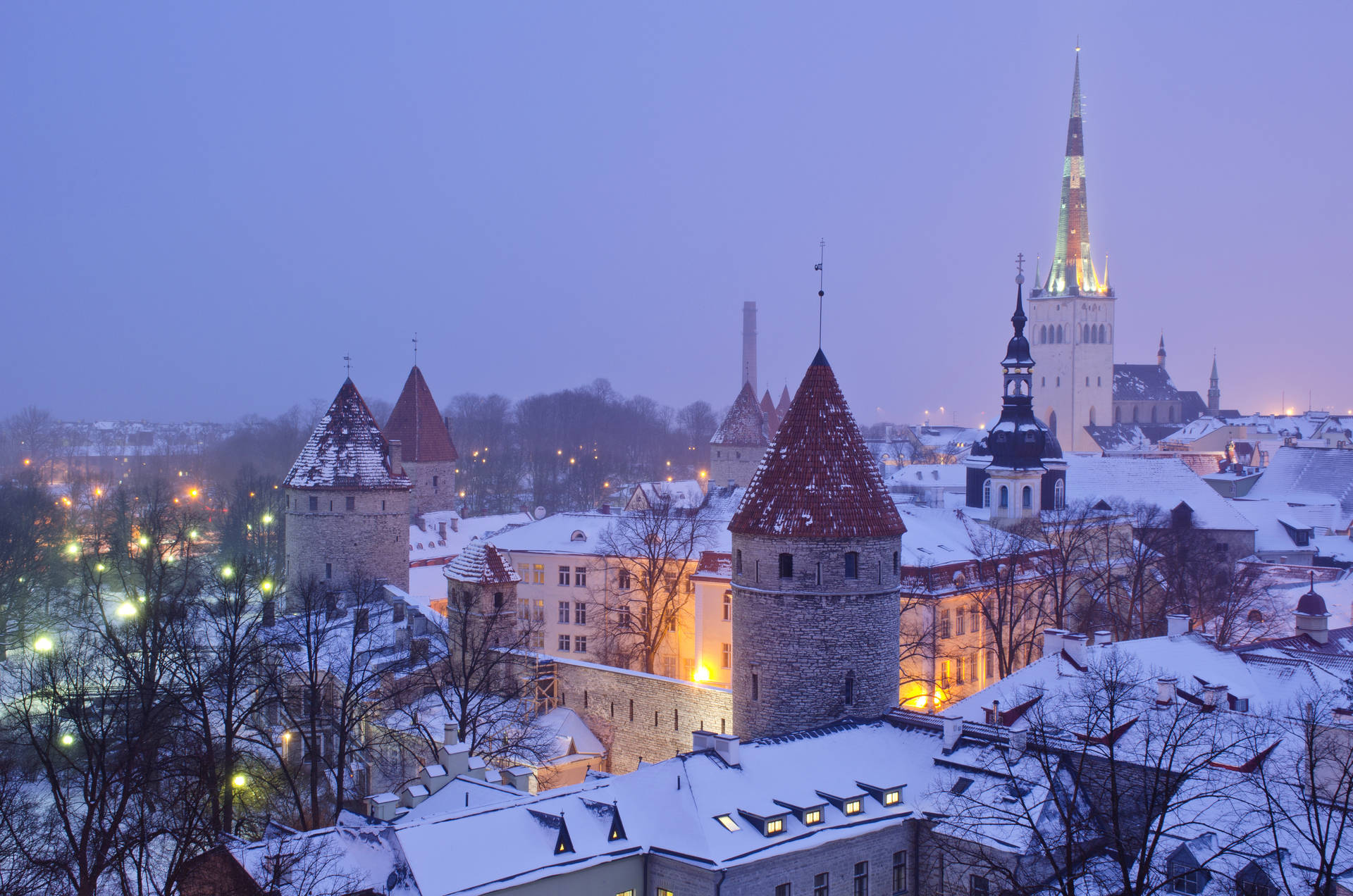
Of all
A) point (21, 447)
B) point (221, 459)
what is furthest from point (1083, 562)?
point (21, 447)

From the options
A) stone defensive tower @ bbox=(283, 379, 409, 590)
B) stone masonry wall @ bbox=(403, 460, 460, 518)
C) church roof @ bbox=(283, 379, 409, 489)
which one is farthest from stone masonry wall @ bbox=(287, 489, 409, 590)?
stone masonry wall @ bbox=(403, 460, 460, 518)

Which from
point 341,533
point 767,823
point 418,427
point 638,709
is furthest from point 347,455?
point 767,823

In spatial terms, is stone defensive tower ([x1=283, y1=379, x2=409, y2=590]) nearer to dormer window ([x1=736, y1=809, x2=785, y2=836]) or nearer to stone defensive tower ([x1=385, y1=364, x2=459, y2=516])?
stone defensive tower ([x1=385, y1=364, x2=459, y2=516])

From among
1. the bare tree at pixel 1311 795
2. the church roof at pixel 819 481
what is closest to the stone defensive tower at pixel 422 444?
the church roof at pixel 819 481

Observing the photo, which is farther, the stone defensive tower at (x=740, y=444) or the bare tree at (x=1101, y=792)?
the stone defensive tower at (x=740, y=444)

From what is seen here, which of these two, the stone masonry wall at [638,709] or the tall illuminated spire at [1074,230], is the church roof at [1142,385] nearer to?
the tall illuminated spire at [1074,230]

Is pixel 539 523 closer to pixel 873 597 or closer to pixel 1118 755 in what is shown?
pixel 873 597

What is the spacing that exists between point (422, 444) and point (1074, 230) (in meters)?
69.1

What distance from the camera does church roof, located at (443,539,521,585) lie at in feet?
95.1

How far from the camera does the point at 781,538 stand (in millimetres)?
23062

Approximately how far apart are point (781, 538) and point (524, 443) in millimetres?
94540

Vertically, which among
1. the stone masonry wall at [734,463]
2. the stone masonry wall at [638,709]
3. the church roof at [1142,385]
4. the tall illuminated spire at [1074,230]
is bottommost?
the stone masonry wall at [638,709]

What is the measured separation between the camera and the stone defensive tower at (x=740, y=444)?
61188 millimetres

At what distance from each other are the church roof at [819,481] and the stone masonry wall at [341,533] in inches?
627
